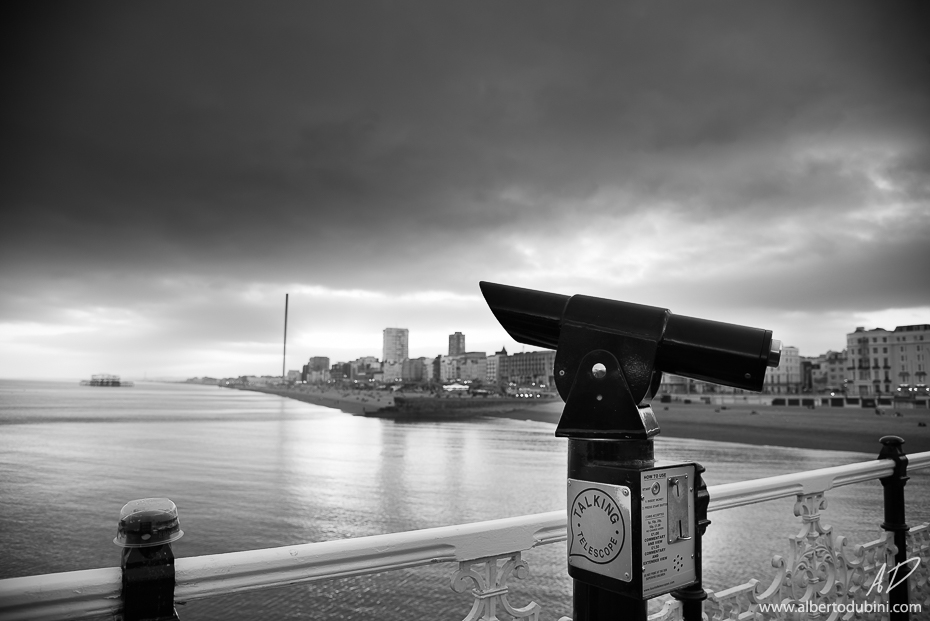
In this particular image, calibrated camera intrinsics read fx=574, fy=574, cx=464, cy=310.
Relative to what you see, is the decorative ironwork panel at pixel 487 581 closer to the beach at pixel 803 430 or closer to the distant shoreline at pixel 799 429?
the distant shoreline at pixel 799 429

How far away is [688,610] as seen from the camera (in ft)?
5.97

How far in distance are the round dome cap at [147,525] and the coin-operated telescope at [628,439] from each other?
0.89 meters

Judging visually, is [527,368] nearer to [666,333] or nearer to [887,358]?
[887,358]

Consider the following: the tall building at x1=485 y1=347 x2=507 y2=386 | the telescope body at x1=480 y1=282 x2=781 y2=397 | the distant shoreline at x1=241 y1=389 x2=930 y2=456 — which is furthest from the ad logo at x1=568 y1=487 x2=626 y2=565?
the tall building at x1=485 y1=347 x2=507 y2=386

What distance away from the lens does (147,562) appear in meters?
1.27

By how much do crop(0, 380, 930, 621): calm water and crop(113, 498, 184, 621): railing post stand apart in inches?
321

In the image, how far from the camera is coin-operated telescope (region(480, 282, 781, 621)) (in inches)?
46.6

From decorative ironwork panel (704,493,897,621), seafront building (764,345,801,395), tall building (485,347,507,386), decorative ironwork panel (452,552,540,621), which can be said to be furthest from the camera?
tall building (485,347,507,386)

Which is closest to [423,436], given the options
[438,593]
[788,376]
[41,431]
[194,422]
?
[194,422]

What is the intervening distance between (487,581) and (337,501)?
708 inches

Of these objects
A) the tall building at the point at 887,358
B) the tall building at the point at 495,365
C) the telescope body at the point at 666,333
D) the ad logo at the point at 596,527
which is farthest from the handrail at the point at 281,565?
the tall building at the point at 495,365

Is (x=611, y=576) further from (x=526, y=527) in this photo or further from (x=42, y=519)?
(x=42, y=519)
